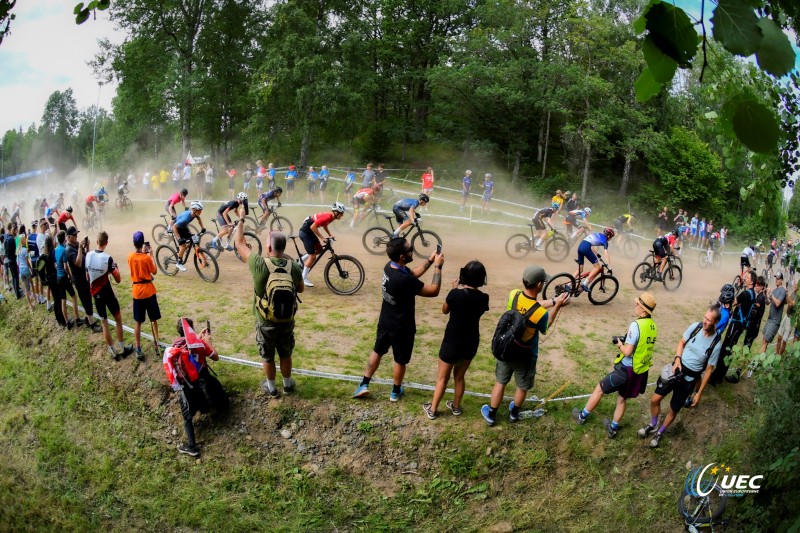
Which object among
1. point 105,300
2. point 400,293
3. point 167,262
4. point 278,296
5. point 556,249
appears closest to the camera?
point 400,293

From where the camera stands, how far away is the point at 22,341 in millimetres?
11195

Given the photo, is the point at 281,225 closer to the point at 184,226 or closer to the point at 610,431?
the point at 184,226

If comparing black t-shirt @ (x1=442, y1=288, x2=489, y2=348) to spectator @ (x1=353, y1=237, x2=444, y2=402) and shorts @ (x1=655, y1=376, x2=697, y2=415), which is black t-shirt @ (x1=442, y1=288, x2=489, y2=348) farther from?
shorts @ (x1=655, y1=376, x2=697, y2=415)

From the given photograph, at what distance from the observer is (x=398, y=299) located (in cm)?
648

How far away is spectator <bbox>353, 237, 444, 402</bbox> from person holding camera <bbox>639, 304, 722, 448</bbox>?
10.3 feet

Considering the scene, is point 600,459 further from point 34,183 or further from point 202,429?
point 34,183

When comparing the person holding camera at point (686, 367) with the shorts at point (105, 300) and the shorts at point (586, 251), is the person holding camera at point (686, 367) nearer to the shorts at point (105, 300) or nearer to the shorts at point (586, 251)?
the shorts at point (586, 251)

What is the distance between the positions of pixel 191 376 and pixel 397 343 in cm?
262

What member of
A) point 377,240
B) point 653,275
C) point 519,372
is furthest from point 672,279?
point 519,372

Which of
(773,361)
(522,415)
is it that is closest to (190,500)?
(522,415)

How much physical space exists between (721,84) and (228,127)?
3557cm

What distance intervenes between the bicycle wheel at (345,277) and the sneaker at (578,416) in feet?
18.2

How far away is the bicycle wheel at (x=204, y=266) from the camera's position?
40.3 feet

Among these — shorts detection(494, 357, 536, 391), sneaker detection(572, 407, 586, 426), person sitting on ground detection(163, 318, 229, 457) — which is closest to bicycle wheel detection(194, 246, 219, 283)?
person sitting on ground detection(163, 318, 229, 457)
